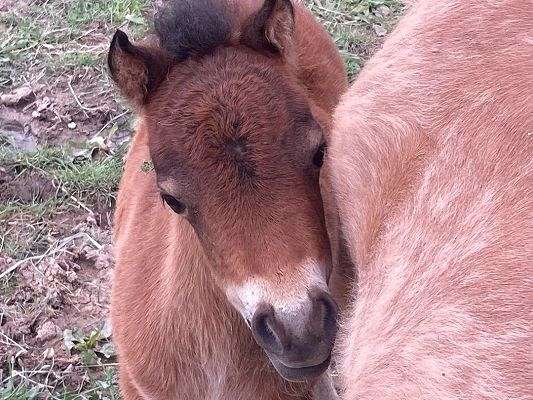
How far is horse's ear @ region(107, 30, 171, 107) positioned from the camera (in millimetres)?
2021

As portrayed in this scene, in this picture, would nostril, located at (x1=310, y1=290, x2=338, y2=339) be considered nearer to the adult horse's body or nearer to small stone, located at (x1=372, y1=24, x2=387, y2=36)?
the adult horse's body

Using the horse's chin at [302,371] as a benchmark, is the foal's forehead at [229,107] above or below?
above

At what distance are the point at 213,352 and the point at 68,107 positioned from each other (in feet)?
6.85

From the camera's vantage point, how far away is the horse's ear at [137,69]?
2.02 m

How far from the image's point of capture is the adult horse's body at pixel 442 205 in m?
1.33

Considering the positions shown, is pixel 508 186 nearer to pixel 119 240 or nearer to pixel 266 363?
pixel 266 363

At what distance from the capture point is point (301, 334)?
1.73 metres

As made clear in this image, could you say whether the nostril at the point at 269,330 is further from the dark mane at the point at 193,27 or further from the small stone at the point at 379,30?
the small stone at the point at 379,30

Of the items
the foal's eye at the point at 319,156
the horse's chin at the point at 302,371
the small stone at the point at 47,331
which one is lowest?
the small stone at the point at 47,331

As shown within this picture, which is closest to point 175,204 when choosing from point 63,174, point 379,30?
point 63,174

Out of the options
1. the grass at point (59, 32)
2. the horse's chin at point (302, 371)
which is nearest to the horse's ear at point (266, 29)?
the horse's chin at point (302, 371)

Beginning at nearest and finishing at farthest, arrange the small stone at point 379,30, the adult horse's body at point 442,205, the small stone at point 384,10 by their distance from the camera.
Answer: the adult horse's body at point 442,205 → the small stone at point 379,30 → the small stone at point 384,10

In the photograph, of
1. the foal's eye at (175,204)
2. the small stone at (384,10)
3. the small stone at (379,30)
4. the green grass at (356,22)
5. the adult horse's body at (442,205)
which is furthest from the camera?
the small stone at (384,10)

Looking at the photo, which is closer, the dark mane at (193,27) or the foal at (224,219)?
the foal at (224,219)
